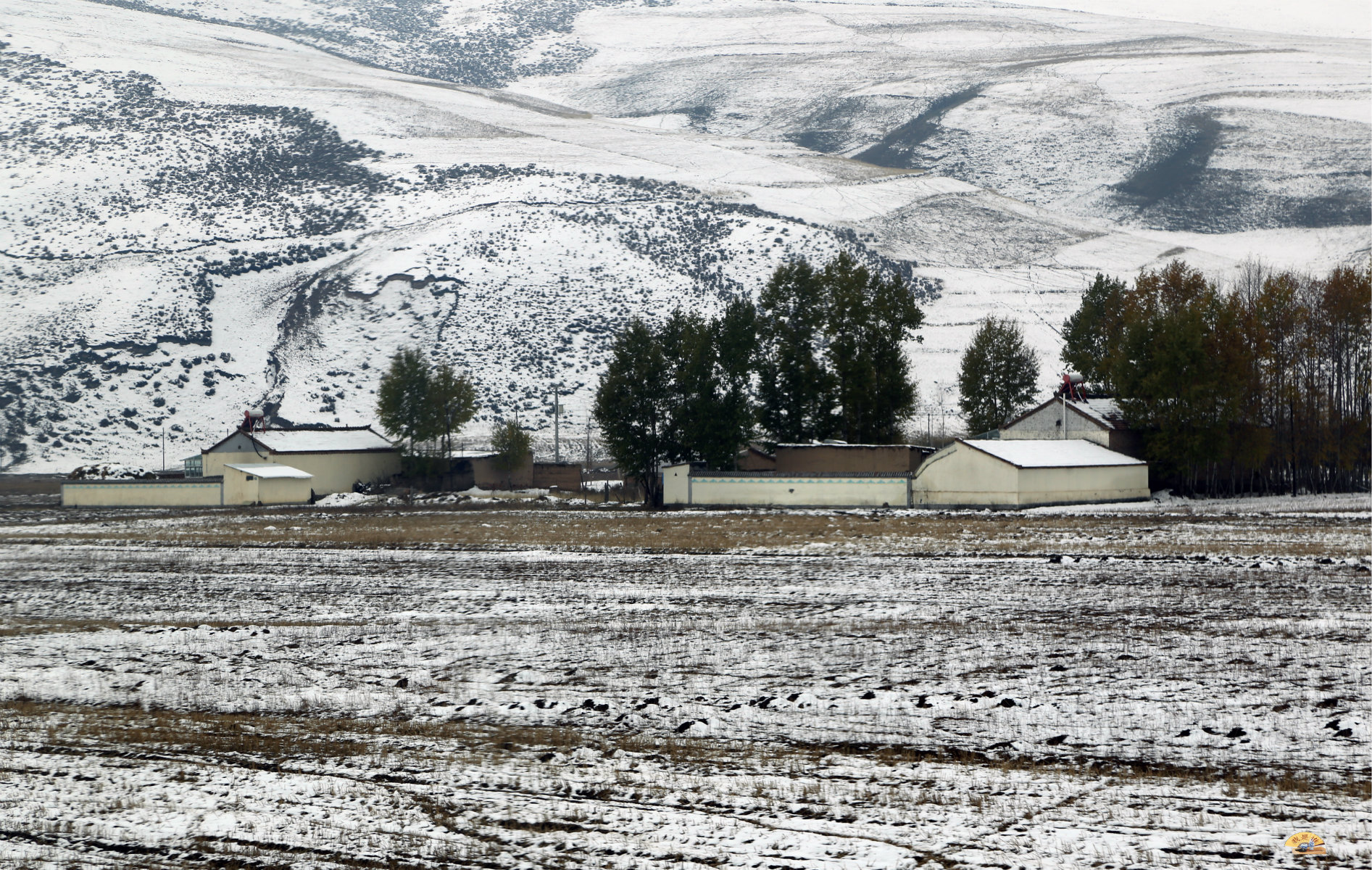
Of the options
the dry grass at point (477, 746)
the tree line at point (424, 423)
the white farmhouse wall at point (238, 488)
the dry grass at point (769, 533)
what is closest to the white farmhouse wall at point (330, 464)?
the tree line at point (424, 423)

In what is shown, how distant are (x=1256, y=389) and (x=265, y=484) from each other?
2152 inches

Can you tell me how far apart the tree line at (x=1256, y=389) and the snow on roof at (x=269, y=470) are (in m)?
46.9

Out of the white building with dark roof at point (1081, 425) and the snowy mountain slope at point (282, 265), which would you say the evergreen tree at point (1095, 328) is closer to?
the white building with dark roof at point (1081, 425)

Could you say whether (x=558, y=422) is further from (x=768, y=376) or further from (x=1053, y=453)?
(x=1053, y=453)

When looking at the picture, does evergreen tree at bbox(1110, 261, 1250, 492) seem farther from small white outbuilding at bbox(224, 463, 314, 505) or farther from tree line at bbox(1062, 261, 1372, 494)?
small white outbuilding at bbox(224, 463, 314, 505)

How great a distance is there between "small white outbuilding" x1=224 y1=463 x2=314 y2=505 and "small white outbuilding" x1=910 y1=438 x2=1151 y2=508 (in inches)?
1418

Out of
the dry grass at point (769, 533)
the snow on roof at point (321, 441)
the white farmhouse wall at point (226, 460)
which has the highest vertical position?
the snow on roof at point (321, 441)

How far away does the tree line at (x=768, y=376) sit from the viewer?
60.8 m

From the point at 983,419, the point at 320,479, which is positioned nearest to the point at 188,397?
the point at 320,479

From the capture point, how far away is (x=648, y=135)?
19150 centimetres

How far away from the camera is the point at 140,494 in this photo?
65062 millimetres

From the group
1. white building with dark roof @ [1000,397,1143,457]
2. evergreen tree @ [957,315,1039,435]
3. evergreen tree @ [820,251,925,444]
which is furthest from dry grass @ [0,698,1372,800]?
evergreen tree @ [957,315,1039,435]

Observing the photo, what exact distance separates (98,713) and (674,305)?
108594mm

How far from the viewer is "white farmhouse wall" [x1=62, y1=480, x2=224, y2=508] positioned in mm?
64562
